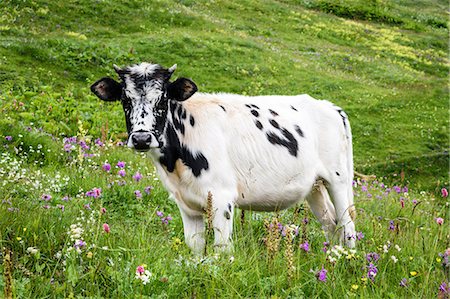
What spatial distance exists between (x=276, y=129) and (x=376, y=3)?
66.5 metres

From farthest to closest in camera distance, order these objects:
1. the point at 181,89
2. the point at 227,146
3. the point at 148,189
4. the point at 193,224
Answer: the point at 148,189 < the point at 227,146 < the point at 193,224 < the point at 181,89

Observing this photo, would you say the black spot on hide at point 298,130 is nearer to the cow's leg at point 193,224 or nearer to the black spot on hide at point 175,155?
the black spot on hide at point 175,155

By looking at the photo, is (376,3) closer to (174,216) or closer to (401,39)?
(401,39)

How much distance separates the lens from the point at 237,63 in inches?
1132

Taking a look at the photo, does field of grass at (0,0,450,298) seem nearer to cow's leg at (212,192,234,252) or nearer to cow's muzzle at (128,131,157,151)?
cow's leg at (212,192,234,252)

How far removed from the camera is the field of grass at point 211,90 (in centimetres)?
405

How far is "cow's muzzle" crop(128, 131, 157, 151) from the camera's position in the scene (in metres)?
5.23

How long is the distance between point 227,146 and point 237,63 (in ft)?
75.6

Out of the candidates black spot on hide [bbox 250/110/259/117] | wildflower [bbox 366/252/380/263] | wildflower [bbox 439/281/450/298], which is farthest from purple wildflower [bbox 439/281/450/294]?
black spot on hide [bbox 250/110/259/117]

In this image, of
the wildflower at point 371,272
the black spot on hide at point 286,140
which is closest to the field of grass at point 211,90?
the wildflower at point 371,272

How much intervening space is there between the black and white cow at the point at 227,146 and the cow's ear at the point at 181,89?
0.01 meters

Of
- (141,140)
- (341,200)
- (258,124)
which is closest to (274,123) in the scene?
(258,124)

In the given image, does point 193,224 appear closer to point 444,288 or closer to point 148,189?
Answer: point 148,189

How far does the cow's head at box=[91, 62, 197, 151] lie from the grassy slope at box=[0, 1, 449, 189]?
880 cm
